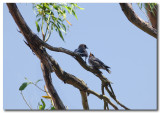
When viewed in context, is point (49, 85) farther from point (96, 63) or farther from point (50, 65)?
point (96, 63)

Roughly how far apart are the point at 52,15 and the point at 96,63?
0.53 meters

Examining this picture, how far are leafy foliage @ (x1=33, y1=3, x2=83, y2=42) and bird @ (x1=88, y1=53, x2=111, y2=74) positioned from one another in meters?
0.32

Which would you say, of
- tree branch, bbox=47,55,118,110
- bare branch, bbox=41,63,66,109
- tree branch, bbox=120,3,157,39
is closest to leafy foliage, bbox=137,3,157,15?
tree branch, bbox=120,3,157,39

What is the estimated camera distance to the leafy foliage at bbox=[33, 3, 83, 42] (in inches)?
96.0

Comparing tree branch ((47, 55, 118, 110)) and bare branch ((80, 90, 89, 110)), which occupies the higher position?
tree branch ((47, 55, 118, 110))

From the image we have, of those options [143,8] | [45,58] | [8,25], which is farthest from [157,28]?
[8,25]

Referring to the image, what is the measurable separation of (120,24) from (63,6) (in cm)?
48

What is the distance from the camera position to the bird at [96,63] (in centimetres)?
244

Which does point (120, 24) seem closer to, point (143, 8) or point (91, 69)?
point (143, 8)

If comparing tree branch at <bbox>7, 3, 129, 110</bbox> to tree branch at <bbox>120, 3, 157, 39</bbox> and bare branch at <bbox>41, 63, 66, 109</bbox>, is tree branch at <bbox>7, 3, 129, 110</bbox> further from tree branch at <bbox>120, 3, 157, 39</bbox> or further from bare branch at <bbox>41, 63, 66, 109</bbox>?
tree branch at <bbox>120, 3, 157, 39</bbox>

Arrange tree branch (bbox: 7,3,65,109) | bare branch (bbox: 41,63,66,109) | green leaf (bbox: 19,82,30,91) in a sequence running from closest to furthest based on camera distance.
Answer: green leaf (bbox: 19,82,30,91)
tree branch (bbox: 7,3,65,109)
bare branch (bbox: 41,63,66,109)

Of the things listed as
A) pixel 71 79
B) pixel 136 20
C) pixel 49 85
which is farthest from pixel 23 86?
pixel 136 20

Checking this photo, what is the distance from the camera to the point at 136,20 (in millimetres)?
2666

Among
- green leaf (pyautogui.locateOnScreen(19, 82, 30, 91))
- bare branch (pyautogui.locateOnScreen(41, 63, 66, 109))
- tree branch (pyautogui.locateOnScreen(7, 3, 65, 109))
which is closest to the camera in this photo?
green leaf (pyautogui.locateOnScreen(19, 82, 30, 91))
